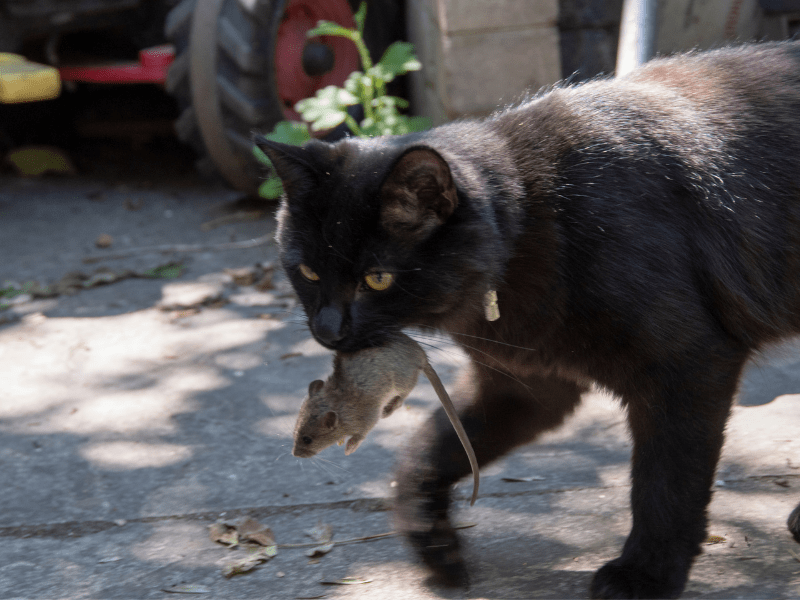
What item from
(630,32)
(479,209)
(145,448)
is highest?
(630,32)

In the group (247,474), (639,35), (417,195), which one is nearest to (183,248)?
(247,474)

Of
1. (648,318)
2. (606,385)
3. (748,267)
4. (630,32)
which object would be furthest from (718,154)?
(630,32)

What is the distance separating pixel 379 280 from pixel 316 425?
35 cm

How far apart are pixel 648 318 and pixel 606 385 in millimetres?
208

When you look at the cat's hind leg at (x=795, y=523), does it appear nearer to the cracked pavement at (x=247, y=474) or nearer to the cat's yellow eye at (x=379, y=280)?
the cracked pavement at (x=247, y=474)

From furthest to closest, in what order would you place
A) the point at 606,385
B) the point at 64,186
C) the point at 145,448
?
the point at 64,186 → the point at 145,448 → the point at 606,385

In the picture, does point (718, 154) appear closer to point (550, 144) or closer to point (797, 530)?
point (550, 144)

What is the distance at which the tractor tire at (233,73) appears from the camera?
452 centimetres

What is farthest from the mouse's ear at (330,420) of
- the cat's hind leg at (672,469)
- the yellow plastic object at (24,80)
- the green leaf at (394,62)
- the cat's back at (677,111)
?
the yellow plastic object at (24,80)

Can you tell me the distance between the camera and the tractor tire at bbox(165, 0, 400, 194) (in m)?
4.52

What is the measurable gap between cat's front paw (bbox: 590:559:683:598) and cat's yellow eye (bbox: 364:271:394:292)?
82 cm

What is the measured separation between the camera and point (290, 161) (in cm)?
183

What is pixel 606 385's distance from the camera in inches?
73.7

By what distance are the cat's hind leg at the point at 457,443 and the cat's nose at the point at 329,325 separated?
52 cm
